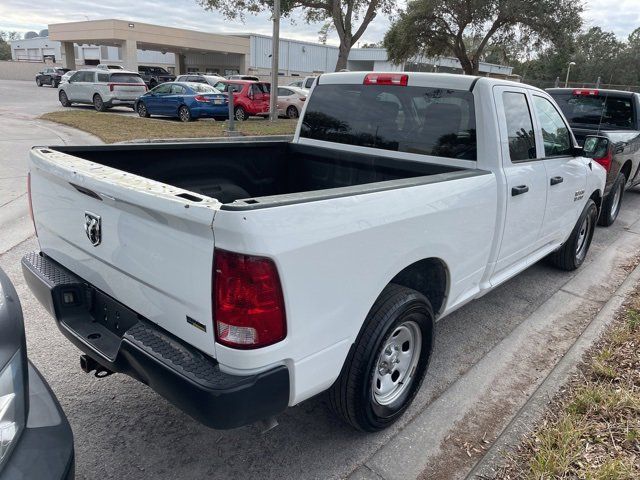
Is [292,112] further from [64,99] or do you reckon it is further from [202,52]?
[202,52]

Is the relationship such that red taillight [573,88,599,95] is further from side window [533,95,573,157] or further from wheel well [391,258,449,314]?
wheel well [391,258,449,314]

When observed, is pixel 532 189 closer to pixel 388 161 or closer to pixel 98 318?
pixel 388 161

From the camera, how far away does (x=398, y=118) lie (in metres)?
3.67

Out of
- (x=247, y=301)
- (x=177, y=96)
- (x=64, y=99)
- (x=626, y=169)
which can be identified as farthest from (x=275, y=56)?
(x=247, y=301)

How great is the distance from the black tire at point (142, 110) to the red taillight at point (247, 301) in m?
19.4

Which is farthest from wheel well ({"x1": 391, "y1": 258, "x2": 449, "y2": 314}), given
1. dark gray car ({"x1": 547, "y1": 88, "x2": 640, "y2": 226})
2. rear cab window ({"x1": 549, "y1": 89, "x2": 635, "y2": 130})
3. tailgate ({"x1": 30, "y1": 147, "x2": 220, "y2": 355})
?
rear cab window ({"x1": 549, "y1": 89, "x2": 635, "y2": 130})

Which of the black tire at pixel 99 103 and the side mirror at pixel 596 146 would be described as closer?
the side mirror at pixel 596 146

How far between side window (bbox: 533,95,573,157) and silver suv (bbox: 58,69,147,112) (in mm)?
20435

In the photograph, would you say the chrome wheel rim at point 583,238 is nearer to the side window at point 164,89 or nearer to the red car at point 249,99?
the red car at point 249,99

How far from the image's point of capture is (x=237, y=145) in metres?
4.01

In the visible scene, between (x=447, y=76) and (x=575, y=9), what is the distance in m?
23.9

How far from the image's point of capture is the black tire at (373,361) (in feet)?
8.02

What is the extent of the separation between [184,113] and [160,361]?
694 inches

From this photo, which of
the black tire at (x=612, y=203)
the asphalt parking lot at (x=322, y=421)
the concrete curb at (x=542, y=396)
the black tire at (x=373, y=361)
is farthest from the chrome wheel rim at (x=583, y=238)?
the black tire at (x=373, y=361)
